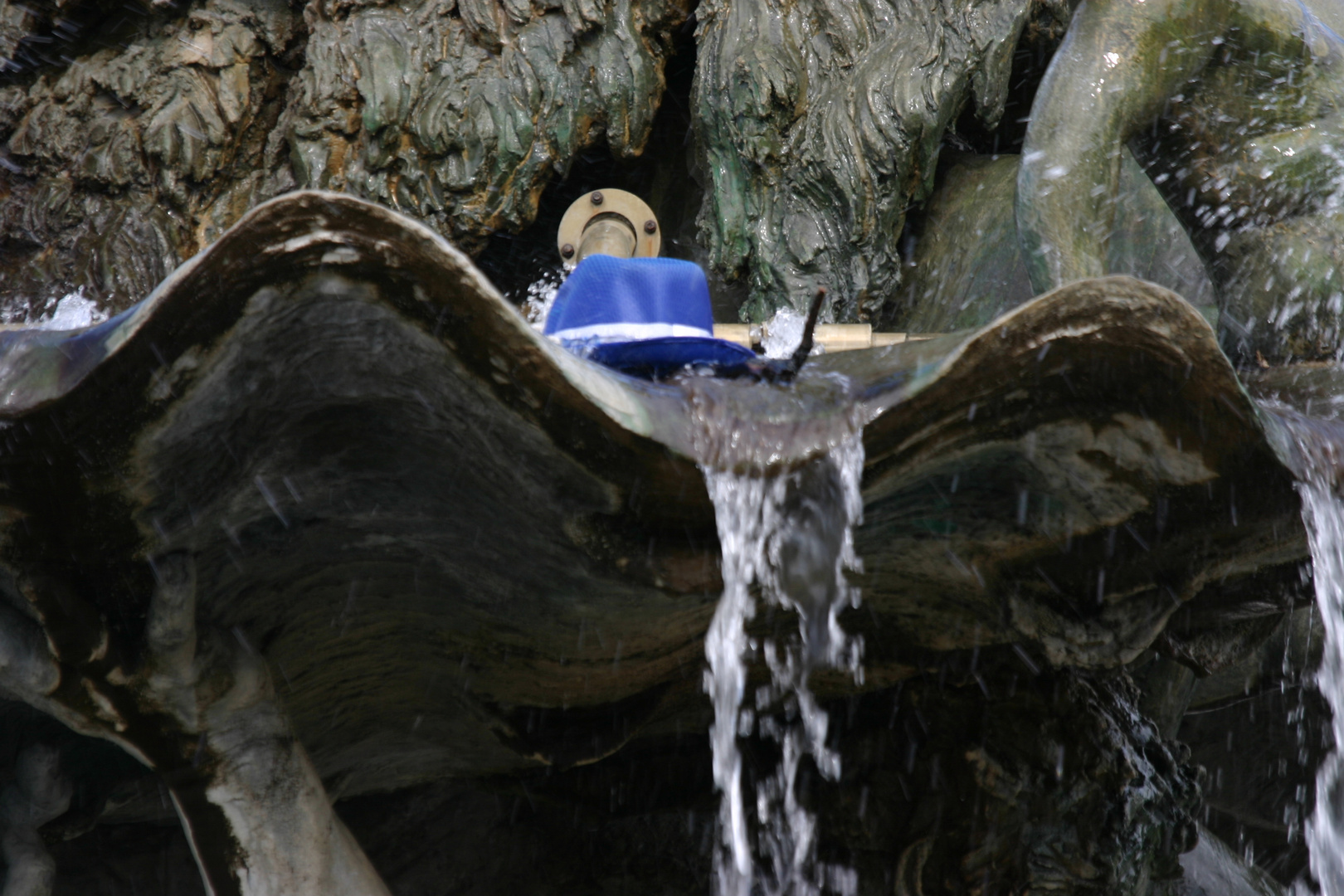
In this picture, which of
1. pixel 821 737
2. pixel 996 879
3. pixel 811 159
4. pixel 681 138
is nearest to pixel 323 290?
pixel 821 737

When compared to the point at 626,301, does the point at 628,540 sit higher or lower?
lower

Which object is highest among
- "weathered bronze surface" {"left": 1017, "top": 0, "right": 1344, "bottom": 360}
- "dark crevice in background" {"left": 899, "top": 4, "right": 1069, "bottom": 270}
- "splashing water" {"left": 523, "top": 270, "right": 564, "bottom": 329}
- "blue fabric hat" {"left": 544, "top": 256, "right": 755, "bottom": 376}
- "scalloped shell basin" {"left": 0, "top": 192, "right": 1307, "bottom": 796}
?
"dark crevice in background" {"left": 899, "top": 4, "right": 1069, "bottom": 270}

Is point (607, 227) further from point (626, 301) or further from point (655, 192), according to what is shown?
point (655, 192)

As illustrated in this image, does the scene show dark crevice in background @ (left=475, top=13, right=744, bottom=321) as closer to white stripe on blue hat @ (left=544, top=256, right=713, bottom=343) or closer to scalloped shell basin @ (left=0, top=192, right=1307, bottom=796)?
white stripe on blue hat @ (left=544, top=256, right=713, bottom=343)

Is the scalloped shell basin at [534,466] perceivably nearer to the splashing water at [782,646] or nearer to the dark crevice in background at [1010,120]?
the splashing water at [782,646]

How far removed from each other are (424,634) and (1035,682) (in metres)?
1.25

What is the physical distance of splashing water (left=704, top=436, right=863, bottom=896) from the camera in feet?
5.50

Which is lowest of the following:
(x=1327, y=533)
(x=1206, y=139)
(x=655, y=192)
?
(x=1327, y=533)

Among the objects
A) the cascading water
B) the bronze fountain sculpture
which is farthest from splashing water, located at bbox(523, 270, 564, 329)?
the cascading water

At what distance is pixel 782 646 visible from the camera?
2359 millimetres

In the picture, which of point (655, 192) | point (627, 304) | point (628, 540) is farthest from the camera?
point (655, 192)

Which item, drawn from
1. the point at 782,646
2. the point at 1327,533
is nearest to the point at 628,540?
the point at 782,646

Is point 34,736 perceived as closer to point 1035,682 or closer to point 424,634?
point 424,634

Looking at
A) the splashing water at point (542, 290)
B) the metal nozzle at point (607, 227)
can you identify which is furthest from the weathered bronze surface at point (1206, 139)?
the splashing water at point (542, 290)
